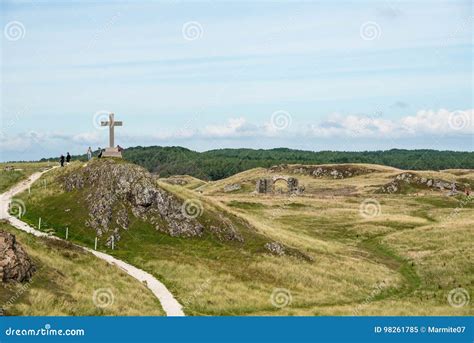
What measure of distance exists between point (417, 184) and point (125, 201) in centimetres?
12643

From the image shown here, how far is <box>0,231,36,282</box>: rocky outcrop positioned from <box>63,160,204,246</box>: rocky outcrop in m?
18.1

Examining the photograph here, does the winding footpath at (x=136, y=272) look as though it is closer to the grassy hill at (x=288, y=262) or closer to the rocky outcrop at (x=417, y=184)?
the grassy hill at (x=288, y=262)

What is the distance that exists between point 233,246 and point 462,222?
4731 centimetres

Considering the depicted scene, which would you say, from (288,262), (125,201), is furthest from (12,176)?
(288,262)

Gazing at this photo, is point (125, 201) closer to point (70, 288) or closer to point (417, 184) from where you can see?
point (70, 288)

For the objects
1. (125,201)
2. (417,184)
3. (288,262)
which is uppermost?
(125,201)

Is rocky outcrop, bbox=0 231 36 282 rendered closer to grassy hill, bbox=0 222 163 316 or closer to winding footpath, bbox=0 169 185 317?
grassy hill, bbox=0 222 163 316

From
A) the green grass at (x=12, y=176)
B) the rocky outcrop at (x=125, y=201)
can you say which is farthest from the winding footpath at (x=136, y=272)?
the green grass at (x=12, y=176)

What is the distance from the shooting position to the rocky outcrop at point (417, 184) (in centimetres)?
15988

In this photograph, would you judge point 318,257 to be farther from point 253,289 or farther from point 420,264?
point 253,289

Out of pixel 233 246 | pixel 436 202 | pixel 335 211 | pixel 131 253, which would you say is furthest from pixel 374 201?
pixel 131 253

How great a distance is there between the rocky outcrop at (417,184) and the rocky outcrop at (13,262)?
438 ft

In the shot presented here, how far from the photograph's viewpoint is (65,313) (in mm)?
32688

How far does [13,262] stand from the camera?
117ft
